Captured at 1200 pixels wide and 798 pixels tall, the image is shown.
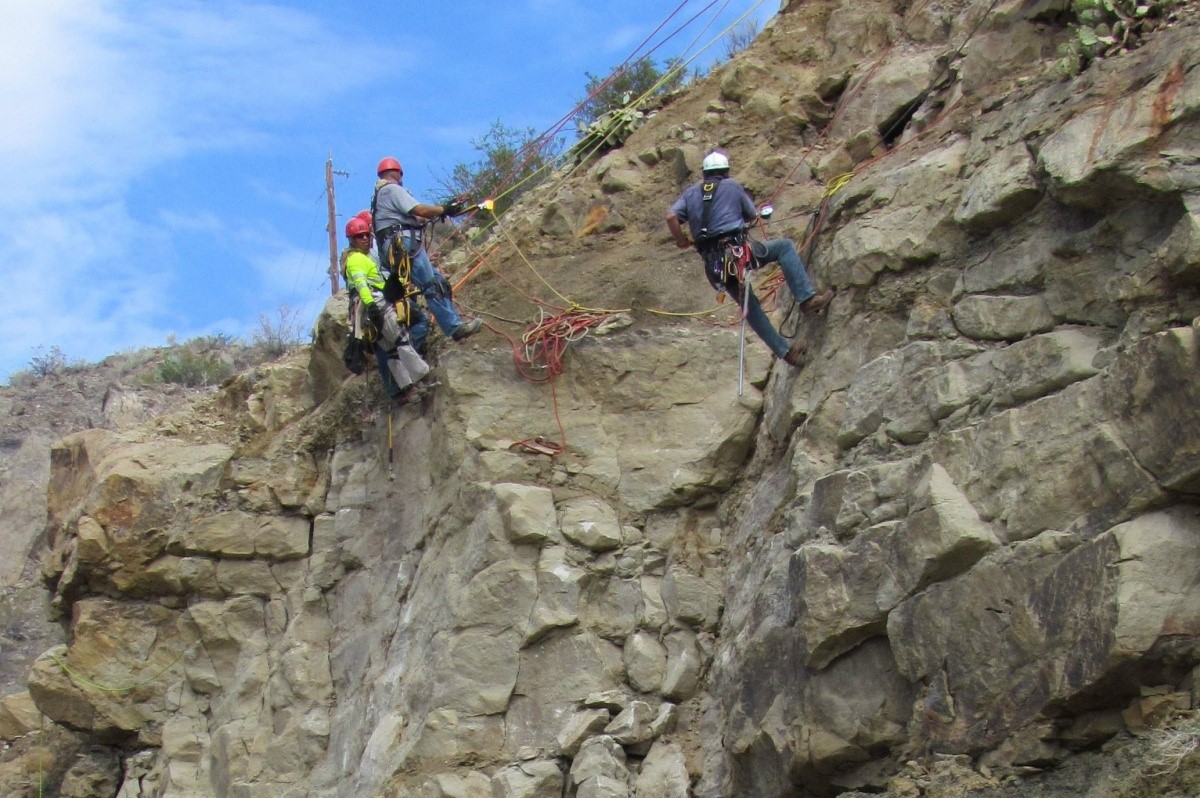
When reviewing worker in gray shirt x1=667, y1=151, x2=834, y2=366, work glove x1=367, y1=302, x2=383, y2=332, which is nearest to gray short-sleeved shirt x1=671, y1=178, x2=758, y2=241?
worker in gray shirt x1=667, y1=151, x2=834, y2=366

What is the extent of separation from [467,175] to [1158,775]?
15953 mm

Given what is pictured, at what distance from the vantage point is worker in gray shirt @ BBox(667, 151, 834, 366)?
10.7 metres

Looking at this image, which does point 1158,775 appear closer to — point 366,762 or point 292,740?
point 366,762

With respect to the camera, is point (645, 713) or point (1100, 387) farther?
point (645, 713)

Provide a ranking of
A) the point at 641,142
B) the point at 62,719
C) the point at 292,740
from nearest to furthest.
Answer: the point at 292,740
the point at 62,719
the point at 641,142

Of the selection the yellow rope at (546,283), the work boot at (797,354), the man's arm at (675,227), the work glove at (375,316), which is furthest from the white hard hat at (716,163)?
the work glove at (375,316)

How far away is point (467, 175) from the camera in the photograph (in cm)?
2177

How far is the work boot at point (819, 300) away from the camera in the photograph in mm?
10695

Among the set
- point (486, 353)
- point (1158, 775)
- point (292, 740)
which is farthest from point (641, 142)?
point (1158, 775)

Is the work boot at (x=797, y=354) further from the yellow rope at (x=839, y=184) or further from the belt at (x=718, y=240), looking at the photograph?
the yellow rope at (x=839, y=184)

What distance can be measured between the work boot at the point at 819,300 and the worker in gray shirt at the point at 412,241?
3.25m

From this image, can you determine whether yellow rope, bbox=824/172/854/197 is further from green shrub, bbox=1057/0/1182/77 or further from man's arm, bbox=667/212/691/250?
green shrub, bbox=1057/0/1182/77

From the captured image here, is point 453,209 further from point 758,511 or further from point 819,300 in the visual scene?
point 758,511

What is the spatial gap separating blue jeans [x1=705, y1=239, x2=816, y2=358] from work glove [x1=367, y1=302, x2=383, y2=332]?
10.6 feet
